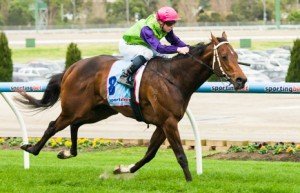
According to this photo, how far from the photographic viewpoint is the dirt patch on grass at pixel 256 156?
12.2 metres

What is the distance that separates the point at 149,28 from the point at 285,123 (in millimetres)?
9919

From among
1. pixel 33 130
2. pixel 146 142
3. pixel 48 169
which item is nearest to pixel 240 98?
pixel 33 130

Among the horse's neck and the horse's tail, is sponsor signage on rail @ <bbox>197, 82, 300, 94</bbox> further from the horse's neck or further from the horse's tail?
the horse's tail

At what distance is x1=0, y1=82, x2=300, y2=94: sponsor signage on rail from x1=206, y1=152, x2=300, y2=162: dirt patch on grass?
2852 millimetres

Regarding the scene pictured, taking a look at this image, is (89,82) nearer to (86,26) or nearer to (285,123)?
(285,123)

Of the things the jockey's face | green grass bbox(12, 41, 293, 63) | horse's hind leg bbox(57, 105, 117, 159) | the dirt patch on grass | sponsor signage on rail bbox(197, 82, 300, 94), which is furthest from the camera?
green grass bbox(12, 41, 293, 63)

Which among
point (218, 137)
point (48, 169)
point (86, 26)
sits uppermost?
point (48, 169)

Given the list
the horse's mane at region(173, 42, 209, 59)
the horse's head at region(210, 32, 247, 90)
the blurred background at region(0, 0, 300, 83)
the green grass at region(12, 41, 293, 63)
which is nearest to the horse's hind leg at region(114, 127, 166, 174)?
the horse's mane at region(173, 42, 209, 59)

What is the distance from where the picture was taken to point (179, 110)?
8359 millimetres

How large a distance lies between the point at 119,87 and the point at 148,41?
1.87 ft

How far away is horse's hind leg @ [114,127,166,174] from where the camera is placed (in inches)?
342

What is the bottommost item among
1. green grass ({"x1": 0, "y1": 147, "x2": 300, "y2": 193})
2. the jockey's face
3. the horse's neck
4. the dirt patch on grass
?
the dirt patch on grass

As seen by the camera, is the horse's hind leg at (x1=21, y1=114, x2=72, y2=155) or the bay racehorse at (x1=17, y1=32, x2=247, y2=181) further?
the horse's hind leg at (x1=21, y1=114, x2=72, y2=155)

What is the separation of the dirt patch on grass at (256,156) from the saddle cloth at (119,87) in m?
3.99
